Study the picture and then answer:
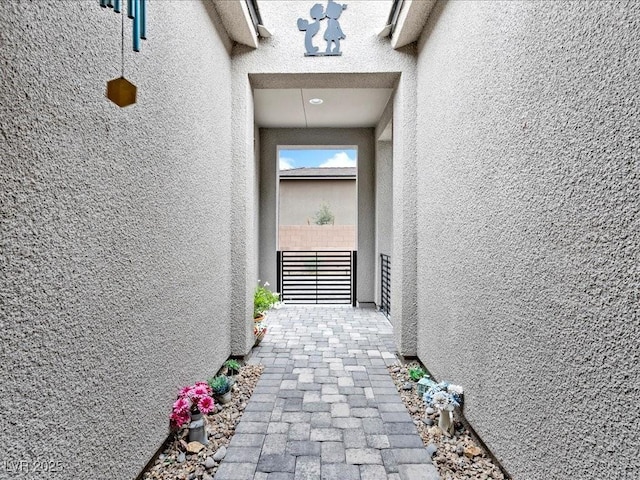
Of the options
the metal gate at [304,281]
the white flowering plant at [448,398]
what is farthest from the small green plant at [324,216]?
the white flowering plant at [448,398]

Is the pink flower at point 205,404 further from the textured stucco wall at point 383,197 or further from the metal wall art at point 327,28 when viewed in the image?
the textured stucco wall at point 383,197

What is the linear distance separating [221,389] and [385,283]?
10.3 ft

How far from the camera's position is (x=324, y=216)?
41.8ft

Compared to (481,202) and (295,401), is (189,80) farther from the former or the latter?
(295,401)

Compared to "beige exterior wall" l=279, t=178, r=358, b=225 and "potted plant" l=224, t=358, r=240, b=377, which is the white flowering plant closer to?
"potted plant" l=224, t=358, r=240, b=377

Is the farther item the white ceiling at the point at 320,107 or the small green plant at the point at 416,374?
the white ceiling at the point at 320,107

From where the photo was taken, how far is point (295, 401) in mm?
2438

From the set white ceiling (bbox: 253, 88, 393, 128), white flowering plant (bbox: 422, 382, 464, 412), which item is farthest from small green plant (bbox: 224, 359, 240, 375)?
white ceiling (bbox: 253, 88, 393, 128)

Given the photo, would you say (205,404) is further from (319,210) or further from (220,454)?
(319,210)

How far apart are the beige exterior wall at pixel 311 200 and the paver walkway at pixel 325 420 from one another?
952 centimetres

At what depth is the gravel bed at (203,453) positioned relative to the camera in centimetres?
166

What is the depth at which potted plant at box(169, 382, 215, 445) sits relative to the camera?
6.05ft

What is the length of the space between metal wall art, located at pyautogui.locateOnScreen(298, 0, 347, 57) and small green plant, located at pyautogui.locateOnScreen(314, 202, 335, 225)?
→ 31.1ft

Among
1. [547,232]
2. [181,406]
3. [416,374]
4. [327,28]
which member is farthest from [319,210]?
[547,232]
